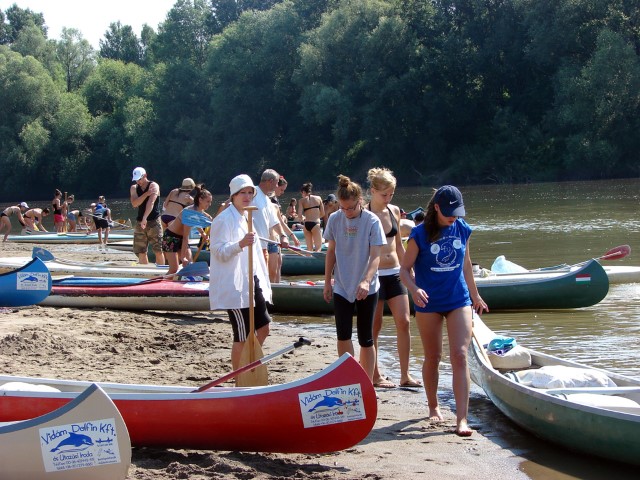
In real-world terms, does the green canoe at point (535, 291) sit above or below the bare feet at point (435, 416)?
above

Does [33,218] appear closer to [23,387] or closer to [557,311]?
[557,311]

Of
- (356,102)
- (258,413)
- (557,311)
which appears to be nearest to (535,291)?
(557,311)

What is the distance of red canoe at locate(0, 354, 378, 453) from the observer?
5320mm

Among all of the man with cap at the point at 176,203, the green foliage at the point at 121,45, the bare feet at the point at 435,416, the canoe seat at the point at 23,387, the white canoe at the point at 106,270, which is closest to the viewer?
the canoe seat at the point at 23,387

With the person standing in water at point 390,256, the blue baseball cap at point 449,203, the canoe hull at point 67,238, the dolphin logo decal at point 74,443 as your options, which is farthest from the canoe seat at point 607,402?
the canoe hull at point 67,238

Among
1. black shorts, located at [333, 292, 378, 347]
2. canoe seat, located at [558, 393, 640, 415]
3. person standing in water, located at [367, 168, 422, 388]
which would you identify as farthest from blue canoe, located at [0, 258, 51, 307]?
canoe seat, located at [558, 393, 640, 415]

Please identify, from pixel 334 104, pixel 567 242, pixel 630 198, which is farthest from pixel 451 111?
pixel 567 242

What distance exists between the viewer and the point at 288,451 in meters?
5.51

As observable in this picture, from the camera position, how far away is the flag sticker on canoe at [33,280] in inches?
424

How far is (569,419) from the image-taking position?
18.4 ft

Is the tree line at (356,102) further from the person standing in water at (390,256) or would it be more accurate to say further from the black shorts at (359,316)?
the black shorts at (359,316)

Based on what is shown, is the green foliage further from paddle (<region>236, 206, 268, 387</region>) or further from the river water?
paddle (<region>236, 206, 268, 387</region>)

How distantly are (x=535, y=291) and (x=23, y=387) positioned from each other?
6.97 metres

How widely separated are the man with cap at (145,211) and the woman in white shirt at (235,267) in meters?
6.26
